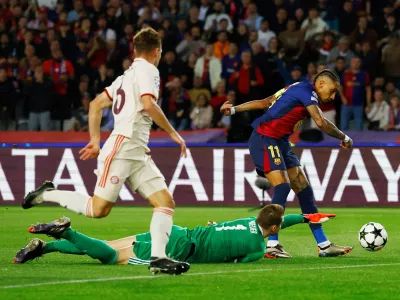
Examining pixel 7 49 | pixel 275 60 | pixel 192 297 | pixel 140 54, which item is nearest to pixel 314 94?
pixel 140 54

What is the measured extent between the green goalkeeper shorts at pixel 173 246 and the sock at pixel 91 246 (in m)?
0.21

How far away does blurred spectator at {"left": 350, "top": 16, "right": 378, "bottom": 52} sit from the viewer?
2176 centimetres

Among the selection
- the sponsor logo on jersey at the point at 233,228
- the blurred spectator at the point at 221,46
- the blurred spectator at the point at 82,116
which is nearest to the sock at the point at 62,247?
the sponsor logo on jersey at the point at 233,228

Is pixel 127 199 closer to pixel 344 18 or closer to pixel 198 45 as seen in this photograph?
pixel 198 45

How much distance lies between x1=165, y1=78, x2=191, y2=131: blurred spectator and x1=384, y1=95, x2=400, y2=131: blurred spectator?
424cm

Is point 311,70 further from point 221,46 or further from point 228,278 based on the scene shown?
point 228,278

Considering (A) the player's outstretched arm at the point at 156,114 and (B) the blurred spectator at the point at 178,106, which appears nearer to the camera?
(A) the player's outstretched arm at the point at 156,114

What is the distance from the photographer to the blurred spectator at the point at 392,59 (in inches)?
847

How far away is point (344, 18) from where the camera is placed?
2255cm

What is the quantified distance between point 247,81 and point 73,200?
12.4m

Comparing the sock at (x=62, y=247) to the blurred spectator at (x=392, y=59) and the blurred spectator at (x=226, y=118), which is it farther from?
the blurred spectator at (x=392, y=59)

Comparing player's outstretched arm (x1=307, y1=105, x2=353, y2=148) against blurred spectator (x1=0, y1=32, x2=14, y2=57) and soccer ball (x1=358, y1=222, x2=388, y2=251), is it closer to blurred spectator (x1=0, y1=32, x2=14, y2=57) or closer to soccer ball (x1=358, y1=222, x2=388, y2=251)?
soccer ball (x1=358, y1=222, x2=388, y2=251)

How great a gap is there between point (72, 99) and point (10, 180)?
13.0 feet

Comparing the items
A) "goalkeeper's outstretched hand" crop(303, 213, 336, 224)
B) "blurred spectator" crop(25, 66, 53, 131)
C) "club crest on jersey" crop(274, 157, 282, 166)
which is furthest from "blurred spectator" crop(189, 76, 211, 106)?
"goalkeeper's outstretched hand" crop(303, 213, 336, 224)
